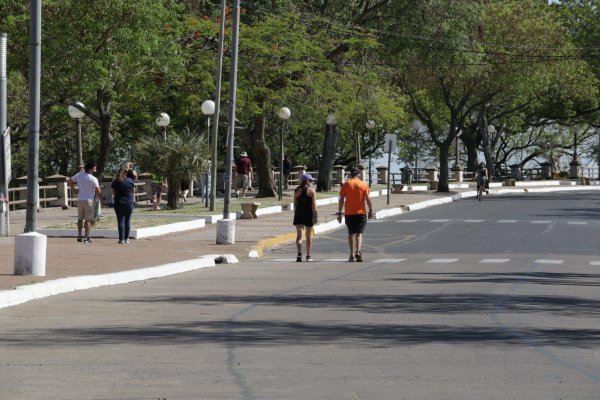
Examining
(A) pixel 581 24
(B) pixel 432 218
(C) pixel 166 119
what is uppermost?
(A) pixel 581 24

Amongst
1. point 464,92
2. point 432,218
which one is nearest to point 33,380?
point 432,218

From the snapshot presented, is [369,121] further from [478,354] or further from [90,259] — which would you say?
[478,354]

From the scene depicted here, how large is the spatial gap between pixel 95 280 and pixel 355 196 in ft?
28.9

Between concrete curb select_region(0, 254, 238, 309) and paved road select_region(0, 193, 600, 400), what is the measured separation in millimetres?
316

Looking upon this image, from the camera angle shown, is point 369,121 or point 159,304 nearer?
point 159,304

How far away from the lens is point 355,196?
28.9 metres

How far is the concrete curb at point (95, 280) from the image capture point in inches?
704

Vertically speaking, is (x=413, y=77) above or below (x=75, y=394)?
above

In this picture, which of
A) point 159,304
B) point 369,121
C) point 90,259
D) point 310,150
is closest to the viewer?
point 159,304

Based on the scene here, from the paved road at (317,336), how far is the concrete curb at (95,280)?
32cm

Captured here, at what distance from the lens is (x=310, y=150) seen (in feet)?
314

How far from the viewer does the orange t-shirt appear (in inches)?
1131

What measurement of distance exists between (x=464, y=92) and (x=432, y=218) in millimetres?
25960

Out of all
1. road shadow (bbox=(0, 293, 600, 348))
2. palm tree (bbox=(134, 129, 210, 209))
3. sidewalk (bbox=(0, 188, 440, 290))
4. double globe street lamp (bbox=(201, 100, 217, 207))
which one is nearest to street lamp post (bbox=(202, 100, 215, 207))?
double globe street lamp (bbox=(201, 100, 217, 207))
